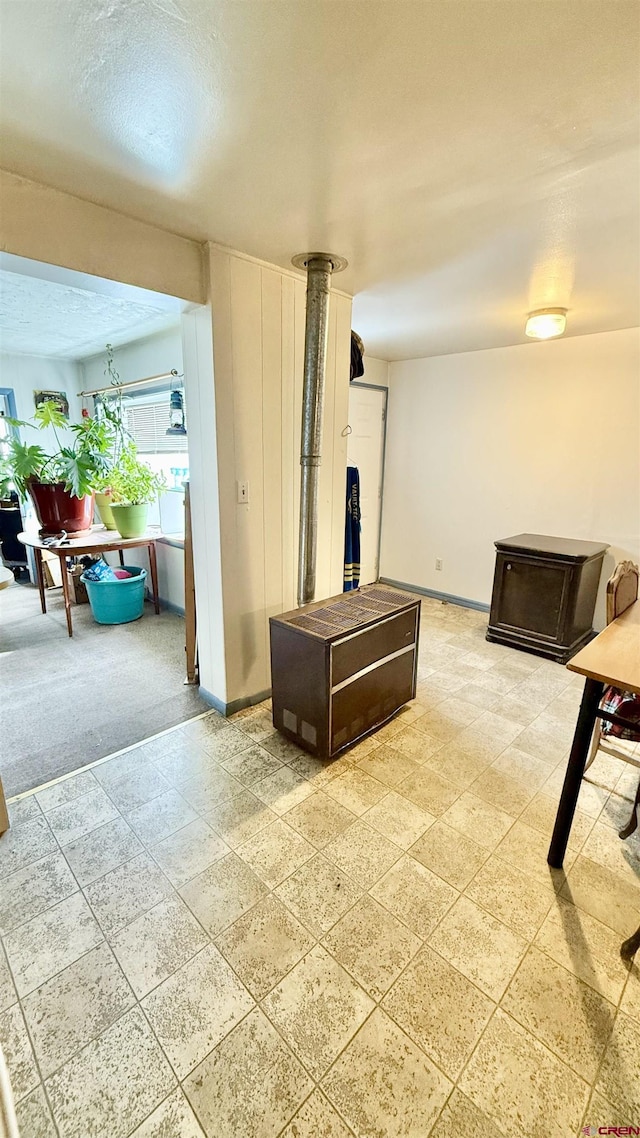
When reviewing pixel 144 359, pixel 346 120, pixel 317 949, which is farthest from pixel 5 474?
pixel 317 949

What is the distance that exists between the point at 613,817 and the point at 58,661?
10.9 feet

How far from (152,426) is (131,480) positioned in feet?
2.36

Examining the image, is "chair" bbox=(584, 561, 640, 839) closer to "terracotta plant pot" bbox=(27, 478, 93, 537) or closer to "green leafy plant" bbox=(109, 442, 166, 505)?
"green leafy plant" bbox=(109, 442, 166, 505)

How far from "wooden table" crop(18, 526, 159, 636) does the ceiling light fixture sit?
3.13 m

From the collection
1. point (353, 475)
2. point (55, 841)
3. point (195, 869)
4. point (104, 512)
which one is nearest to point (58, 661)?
point (104, 512)

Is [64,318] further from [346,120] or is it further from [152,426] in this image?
[346,120]

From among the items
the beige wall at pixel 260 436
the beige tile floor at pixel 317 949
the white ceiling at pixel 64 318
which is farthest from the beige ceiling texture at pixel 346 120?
the beige tile floor at pixel 317 949

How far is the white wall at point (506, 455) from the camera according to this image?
133 inches

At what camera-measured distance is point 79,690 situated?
280cm

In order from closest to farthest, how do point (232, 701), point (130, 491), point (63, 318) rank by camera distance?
point (232, 701)
point (63, 318)
point (130, 491)

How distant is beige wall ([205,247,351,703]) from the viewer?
2152mm

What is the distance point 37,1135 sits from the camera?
97 centimetres

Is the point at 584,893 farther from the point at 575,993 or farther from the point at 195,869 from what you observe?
the point at 195,869

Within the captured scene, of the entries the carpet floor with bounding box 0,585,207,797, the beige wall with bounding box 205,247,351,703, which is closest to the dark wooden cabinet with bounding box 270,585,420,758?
the beige wall with bounding box 205,247,351,703
